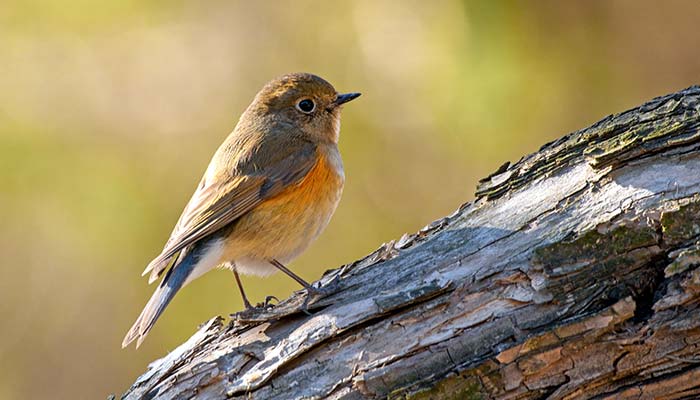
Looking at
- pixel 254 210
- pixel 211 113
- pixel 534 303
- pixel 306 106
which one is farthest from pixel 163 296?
pixel 211 113

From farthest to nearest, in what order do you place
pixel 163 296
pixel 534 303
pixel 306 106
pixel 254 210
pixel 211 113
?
pixel 211 113
pixel 306 106
pixel 254 210
pixel 163 296
pixel 534 303

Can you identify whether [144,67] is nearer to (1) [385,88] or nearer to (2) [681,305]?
(1) [385,88]

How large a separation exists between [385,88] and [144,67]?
178 cm

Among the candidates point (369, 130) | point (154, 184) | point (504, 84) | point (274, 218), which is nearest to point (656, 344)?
point (274, 218)

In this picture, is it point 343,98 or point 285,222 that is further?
point 343,98

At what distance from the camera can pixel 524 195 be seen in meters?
3.06

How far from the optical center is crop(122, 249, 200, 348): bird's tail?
11.8 feet

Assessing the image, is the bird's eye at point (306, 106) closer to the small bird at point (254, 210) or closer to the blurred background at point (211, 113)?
the small bird at point (254, 210)

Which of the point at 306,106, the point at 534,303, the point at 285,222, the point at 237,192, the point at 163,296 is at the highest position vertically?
the point at 306,106

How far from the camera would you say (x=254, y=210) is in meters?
4.02

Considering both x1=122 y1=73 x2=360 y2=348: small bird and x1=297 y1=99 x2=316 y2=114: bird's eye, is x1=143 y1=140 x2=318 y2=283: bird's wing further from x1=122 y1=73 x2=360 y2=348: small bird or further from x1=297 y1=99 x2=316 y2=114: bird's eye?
x1=297 y1=99 x2=316 y2=114: bird's eye

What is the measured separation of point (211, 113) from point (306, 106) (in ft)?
4.53

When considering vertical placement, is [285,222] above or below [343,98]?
below

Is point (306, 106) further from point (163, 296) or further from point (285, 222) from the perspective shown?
point (163, 296)
